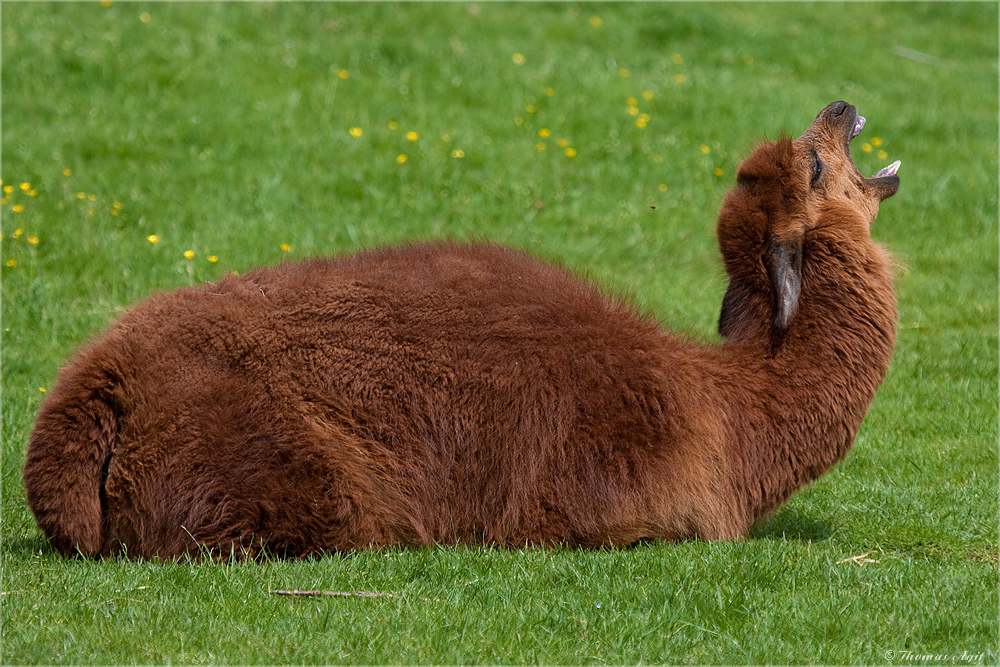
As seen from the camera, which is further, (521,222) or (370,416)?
(521,222)

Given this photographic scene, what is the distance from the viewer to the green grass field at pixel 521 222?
4.44m

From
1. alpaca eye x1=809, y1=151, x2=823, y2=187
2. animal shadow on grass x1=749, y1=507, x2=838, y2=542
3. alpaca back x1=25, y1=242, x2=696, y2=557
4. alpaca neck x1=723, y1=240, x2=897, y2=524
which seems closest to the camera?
alpaca back x1=25, y1=242, x2=696, y2=557

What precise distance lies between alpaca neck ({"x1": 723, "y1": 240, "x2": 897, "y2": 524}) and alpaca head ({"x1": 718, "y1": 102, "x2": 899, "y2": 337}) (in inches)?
4.5

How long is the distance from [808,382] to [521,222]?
572cm

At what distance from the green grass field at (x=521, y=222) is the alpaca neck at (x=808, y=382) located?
31cm

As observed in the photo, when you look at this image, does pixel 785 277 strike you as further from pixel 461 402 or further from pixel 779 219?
pixel 461 402

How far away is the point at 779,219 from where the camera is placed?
559 cm

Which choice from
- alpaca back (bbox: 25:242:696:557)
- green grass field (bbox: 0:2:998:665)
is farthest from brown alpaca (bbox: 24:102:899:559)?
green grass field (bbox: 0:2:998:665)

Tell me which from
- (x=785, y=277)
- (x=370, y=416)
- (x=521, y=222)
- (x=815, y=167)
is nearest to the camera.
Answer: (x=370, y=416)

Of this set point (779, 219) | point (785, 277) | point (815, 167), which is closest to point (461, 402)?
point (785, 277)

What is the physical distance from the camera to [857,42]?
1598 cm

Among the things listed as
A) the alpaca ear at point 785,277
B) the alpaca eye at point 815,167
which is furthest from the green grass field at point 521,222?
the alpaca eye at point 815,167

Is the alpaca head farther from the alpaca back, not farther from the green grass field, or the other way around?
the alpaca back

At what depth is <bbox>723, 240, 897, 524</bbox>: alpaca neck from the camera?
5457 millimetres
